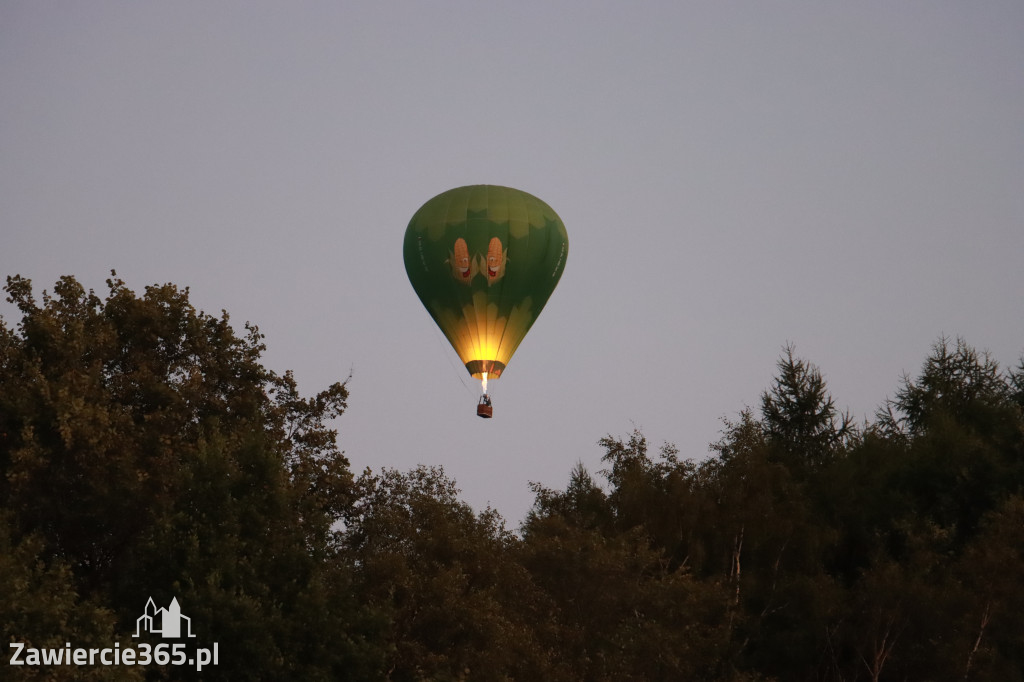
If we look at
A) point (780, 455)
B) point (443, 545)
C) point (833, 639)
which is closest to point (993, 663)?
point (833, 639)

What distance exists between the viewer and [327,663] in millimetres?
29078

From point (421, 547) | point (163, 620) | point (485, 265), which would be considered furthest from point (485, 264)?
point (163, 620)

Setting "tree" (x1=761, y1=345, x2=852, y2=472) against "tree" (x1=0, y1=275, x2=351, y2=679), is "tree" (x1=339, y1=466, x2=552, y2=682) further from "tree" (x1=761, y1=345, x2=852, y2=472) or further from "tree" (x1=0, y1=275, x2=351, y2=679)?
"tree" (x1=761, y1=345, x2=852, y2=472)

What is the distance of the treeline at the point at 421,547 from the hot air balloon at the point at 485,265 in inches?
213

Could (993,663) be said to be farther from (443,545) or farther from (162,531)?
(162,531)

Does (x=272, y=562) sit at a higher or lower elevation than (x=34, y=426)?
lower

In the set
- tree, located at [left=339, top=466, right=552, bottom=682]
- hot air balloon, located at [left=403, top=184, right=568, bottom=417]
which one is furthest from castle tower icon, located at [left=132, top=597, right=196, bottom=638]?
hot air balloon, located at [left=403, top=184, right=568, bottom=417]

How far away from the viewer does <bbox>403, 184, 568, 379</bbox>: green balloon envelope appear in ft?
133

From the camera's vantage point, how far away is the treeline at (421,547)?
96.3 feet

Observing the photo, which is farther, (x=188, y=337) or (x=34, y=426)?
(x=188, y=337)

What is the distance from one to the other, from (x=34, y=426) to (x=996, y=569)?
78.8ft

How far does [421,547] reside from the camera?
31.5 m
